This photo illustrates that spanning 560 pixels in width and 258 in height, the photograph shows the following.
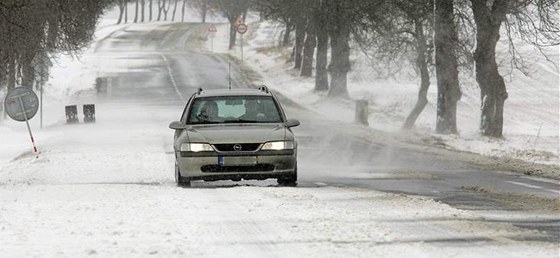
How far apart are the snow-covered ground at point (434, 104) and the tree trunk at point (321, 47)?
0.71m

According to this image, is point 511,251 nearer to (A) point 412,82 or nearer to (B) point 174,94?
(B) point 174,94

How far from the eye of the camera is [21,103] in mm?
20094

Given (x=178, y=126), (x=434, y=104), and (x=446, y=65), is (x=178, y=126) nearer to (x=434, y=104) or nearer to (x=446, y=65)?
(x=446, y=65)

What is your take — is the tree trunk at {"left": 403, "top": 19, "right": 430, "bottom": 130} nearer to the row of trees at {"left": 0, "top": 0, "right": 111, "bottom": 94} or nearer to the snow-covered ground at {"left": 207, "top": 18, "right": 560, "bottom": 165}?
the snow-covered ground at {"left": 207, "top": 18, "right": 560, "bottom": 165}

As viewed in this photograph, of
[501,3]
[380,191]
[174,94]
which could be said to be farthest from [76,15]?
[380,191]

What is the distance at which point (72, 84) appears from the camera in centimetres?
4703

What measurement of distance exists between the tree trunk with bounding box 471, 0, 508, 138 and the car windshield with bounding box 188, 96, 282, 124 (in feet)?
44.2

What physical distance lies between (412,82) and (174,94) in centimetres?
1599

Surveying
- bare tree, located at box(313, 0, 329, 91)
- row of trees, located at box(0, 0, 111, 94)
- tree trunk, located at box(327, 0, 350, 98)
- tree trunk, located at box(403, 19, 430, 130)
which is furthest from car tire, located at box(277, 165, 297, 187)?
bare tree, located at box(313, 0, 329, 91)

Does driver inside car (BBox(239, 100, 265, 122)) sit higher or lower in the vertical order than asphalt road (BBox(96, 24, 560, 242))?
higher

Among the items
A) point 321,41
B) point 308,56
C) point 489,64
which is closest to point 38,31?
point 489,64

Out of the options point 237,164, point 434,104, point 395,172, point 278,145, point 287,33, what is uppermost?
point 287,33

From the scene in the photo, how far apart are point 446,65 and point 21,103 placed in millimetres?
13846

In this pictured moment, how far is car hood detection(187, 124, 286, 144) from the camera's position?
1141 centimetres
